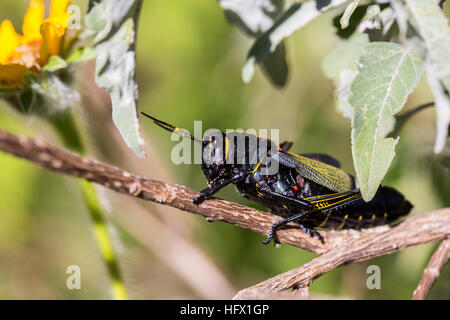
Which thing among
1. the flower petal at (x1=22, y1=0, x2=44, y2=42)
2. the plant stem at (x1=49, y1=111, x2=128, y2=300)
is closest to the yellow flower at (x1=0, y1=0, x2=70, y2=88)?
the flower petal at (x1=22, y1=0, x2=44, y2=42)

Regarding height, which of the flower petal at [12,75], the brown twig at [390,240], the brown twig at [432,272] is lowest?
the brown twig at [432,272]

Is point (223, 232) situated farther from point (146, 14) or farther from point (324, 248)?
point (146, 14)

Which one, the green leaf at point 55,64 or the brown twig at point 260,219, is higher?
the green leaf at point 55,64

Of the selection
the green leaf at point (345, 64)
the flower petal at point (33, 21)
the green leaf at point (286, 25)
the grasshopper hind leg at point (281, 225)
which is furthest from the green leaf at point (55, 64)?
the green leaf at point (345, 64)

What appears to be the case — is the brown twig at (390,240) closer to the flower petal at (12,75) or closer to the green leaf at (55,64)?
the green leaf at (55,64)
